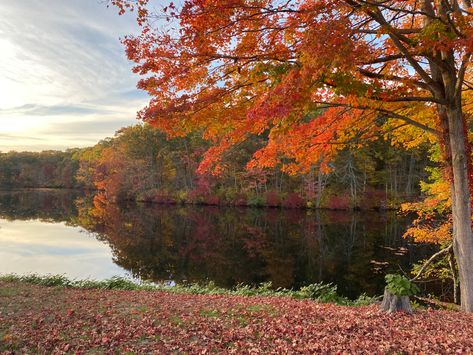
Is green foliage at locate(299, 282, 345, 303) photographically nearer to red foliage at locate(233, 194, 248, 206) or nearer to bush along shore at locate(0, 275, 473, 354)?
bush along shore at locate(0, 275, 473, 354)

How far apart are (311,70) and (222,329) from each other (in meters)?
4.73

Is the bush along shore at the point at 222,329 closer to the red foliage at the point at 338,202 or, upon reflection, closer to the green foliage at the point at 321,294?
the green foliage at the point at 321,294

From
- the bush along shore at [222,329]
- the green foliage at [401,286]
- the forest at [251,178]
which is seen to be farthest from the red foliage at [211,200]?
the green foliage at [401,286]

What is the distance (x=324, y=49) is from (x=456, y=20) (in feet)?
9.39

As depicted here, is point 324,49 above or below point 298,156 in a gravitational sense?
above

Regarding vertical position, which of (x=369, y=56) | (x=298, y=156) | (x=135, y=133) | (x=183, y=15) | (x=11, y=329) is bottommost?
(x=11, y=329)

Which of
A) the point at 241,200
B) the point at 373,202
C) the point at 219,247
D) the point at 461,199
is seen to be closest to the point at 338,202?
the point at 373,202

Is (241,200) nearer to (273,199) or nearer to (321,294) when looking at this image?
(273,199)

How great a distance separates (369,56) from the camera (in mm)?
7410

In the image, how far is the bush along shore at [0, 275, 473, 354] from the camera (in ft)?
17.5

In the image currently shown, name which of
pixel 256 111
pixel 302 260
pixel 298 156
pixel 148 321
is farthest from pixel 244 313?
pixel 302 260

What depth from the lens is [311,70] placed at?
6.14 metres

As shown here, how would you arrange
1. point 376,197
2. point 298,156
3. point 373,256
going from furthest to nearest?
point 376,197, point 373,256, point 298,156

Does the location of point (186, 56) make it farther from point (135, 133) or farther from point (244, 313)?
point (135, 133)
